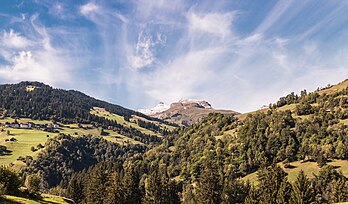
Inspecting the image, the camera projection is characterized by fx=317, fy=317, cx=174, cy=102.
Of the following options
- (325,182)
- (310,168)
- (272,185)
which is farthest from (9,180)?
(310,168)

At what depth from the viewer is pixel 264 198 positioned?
298ft

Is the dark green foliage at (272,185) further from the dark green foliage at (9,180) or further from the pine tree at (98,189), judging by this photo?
the dark green foliage at (9,180)

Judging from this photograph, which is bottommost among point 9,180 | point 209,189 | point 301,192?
point 301,192

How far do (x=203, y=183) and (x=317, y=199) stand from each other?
62076mm

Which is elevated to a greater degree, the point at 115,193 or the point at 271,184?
the point at 271,184

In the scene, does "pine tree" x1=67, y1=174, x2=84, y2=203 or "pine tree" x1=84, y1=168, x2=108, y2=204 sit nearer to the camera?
"pine tree" x1=84, y1=168, x2=108, y2=204

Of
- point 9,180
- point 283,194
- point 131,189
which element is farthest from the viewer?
point 131,189

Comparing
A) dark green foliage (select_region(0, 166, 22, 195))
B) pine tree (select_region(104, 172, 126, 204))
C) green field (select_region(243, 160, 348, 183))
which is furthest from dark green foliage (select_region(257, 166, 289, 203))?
green field (select_region(243, 160, 348, 183))

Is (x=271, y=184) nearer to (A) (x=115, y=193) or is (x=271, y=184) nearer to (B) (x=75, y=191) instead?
(A) (x=115, y=193)

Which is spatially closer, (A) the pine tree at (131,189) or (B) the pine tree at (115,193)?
(B) the pine tree at (115,193)

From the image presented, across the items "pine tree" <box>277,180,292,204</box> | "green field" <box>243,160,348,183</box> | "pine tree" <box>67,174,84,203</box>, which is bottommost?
"pine tree" <box>277,180,292,204</box>

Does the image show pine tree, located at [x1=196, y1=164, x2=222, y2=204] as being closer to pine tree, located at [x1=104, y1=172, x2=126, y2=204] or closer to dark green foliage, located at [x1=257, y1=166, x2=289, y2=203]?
dark green foliage, located at [x1=257, y1=166, x2=289, y2=203]

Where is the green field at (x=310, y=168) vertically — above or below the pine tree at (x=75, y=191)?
above

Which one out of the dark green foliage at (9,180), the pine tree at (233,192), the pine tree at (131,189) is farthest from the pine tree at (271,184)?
the dark green foliage at (9,180)
